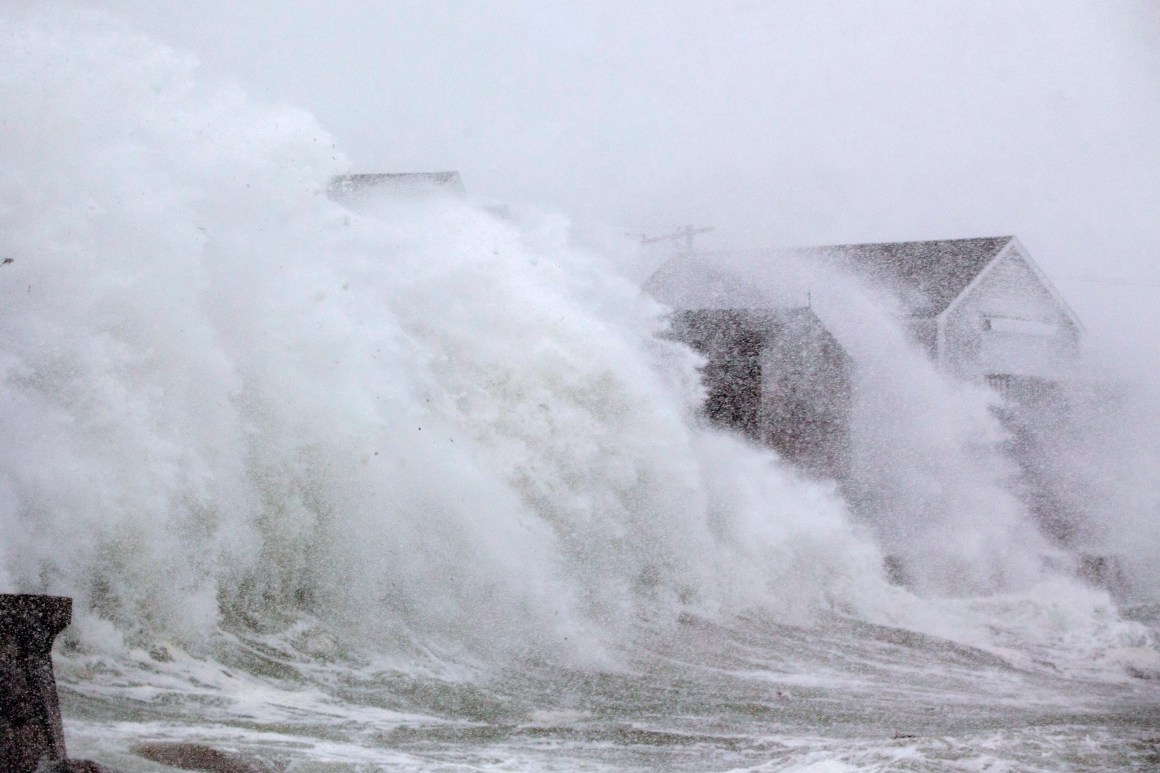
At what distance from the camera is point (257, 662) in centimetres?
547

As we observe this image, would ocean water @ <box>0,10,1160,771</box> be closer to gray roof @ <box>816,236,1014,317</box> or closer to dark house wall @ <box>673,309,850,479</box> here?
dark house wall @ <box>673,309,850,479</box>

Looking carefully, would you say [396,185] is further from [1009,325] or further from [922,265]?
[1009,325]

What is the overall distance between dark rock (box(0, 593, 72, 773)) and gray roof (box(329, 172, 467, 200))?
Result: 625cm

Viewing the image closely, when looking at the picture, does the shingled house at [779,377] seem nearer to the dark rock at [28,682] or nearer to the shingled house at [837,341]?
Answer: the shingled house at [837,341]

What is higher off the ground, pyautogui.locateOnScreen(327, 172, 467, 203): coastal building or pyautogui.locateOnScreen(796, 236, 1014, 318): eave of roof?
pyautogui.locateOnScreen(796, 236, 1014, 318): eave of roof

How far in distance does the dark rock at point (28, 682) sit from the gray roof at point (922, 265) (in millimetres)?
14158

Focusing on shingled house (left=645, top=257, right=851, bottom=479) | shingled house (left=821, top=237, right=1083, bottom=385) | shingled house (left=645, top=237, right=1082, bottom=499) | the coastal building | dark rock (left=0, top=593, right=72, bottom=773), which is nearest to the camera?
dark rock (left=0, top=593, right=72, bottom=773)

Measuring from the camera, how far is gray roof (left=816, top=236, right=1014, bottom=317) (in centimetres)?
1572

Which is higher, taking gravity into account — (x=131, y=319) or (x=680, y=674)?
(x=131, y=319)

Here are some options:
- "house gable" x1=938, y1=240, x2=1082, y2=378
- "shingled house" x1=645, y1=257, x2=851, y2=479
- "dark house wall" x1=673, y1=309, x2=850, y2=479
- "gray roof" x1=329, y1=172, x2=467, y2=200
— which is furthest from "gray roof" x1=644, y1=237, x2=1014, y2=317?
"gray roof" x1=329, y1=172, x2=467, y2=200

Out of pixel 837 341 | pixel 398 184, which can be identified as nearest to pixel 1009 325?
pixel 837 341

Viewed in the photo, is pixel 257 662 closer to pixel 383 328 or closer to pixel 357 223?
pixel 383 328

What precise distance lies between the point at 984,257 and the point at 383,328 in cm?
1159

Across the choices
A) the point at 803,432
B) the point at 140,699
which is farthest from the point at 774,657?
the point at 803,432
